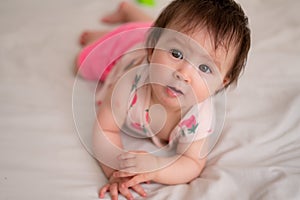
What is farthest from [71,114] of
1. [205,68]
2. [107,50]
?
[205,68]

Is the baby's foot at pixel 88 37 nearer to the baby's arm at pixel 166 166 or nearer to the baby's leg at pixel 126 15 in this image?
the baby's leg at pixel 126 15

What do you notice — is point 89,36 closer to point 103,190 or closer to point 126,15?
point 126,15

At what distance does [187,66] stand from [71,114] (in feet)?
1.00

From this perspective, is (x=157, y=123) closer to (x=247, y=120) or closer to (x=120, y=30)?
(x=247, y=120)

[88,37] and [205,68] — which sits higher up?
[205,68]

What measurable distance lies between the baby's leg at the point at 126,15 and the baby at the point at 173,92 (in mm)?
251

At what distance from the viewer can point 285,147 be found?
77 cm

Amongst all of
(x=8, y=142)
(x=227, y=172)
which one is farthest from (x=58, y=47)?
(x=227, y=172)

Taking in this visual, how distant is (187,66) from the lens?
2.27ft

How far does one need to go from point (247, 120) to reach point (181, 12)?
28 cm

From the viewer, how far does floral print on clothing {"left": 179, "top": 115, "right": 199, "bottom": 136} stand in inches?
30.6

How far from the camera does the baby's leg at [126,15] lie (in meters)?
1.10

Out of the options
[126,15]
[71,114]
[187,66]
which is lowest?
[71,114]

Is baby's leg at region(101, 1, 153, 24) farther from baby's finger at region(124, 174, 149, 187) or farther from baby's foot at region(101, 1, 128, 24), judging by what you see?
baby's finger at region(124, 174, 149, 187)
